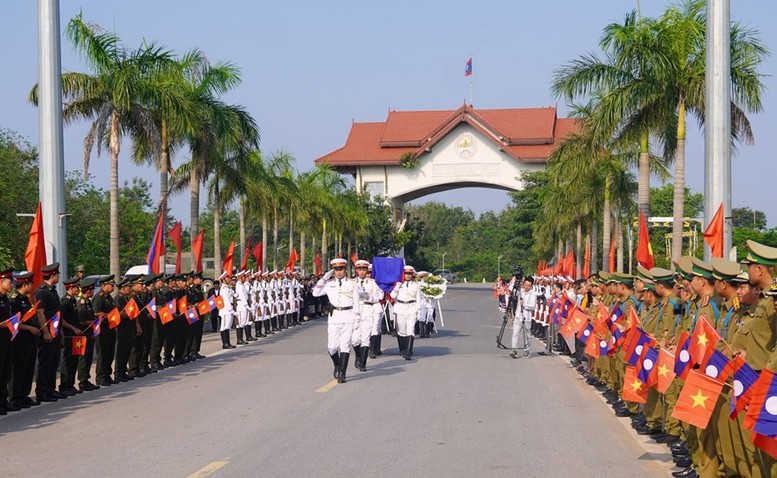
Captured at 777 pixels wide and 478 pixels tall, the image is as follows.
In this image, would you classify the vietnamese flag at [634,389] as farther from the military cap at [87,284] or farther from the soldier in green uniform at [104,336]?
the military cap at [87,284]

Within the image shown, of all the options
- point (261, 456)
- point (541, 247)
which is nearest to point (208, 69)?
point (261, 456)

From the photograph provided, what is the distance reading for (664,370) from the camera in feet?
31.0

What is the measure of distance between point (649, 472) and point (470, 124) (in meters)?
64.1

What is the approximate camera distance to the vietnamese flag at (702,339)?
320 inches

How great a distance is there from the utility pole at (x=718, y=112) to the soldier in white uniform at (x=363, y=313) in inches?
236

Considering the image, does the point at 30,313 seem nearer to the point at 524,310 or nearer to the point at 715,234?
the point at 715,234

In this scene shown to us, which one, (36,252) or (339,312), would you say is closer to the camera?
(339,312)

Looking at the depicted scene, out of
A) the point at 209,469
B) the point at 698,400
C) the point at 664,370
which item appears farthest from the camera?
the point at 664,370

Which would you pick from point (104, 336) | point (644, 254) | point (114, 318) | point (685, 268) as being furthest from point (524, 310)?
point (685, 268)

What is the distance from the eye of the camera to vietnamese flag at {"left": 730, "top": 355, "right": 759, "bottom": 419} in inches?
264

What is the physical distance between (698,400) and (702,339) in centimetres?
90

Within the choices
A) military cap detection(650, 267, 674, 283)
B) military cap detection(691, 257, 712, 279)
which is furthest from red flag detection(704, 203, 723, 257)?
military cap detection(691, 257, 712, 279)

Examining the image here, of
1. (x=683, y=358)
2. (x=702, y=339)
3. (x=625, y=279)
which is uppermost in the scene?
(x=625, y=279)

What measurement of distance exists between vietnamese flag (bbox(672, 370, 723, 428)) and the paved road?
5.16ft
